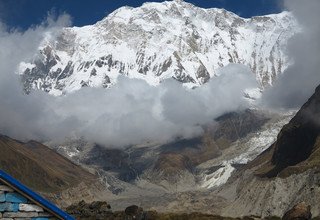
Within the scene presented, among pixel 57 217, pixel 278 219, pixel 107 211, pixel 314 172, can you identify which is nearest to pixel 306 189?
pixel 314 172

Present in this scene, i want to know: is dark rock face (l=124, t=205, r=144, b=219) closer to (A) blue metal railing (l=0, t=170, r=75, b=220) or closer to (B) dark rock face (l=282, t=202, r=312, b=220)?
(B) dark rock face (l=282, t=202, r=312, b=220)

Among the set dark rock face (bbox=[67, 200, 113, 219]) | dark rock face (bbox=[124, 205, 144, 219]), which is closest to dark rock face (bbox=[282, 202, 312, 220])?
dark rock face (bbox=[124, 205, 144, 219])

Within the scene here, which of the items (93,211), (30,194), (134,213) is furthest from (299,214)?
(30,194)

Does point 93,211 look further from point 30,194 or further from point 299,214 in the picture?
point 30,194

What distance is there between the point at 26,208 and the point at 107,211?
159m

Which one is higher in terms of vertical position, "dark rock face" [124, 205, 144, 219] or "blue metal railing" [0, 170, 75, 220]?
"blue metal railing" [0, 170, 75, 220]

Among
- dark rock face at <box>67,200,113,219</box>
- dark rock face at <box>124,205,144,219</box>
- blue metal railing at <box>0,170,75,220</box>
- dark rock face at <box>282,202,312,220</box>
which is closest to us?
blue metal railing at <box>0,170,75,220</box>

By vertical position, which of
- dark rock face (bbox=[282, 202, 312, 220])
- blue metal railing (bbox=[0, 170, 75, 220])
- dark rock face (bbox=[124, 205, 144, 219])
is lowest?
dark rock face (bbox=[124, 205, 144, 219])

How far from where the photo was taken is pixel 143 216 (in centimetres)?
15375

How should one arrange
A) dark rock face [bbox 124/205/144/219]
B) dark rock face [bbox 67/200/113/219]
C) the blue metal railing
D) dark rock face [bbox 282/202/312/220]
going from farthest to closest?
dark rock face [bbox 67/200/113/219] < dark rock face [bbox 124/205/144/219] < dark rock face [bbox 282/202/312/220] < the blue metal railing

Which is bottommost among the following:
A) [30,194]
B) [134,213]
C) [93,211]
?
[134,213]

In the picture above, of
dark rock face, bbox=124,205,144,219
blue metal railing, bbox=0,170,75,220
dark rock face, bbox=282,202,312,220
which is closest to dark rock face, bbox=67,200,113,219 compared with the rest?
dark rock face, bbox=124,205,144,219

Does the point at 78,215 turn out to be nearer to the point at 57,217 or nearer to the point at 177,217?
the point at 177,217

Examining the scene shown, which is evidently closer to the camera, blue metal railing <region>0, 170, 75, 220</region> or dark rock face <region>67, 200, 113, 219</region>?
blue metal railing <region>0, 170, 75, 220</region>
